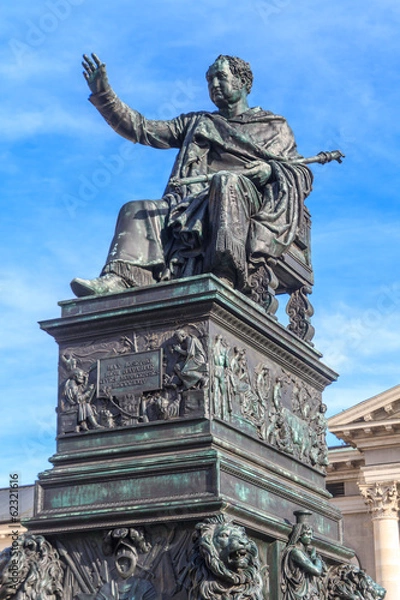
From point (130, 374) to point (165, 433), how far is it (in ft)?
1.93

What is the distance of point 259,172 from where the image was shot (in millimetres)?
10109

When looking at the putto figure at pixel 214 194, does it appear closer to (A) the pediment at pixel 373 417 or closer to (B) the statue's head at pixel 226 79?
(B) the statue's head at pixel 226 79

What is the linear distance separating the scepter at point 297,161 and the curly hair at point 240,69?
2.87 feet

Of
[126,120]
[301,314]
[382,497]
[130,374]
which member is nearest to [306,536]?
[130,374]

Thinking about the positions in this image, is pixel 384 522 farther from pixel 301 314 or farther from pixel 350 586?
pixel 350 586

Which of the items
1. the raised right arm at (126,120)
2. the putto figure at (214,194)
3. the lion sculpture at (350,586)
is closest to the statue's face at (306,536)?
the lion sculpture at (350,586)

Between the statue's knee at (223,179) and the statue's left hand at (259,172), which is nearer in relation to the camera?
the statue's knee at (223,179)

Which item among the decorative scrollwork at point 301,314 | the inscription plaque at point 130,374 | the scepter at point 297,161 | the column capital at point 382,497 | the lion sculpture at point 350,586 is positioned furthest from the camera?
the column capital at point 382,497

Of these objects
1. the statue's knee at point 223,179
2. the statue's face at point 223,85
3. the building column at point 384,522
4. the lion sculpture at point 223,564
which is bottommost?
Answer: the lion sculpture at point 223,564

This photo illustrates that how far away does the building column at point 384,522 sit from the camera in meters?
51.1

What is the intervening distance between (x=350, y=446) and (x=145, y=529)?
47877 millimetres

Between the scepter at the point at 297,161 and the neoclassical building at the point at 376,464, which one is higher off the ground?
the neoclassical building at the point at 376,464

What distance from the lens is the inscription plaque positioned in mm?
8602

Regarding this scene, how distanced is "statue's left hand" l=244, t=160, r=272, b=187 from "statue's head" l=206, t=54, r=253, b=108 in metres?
0.87
